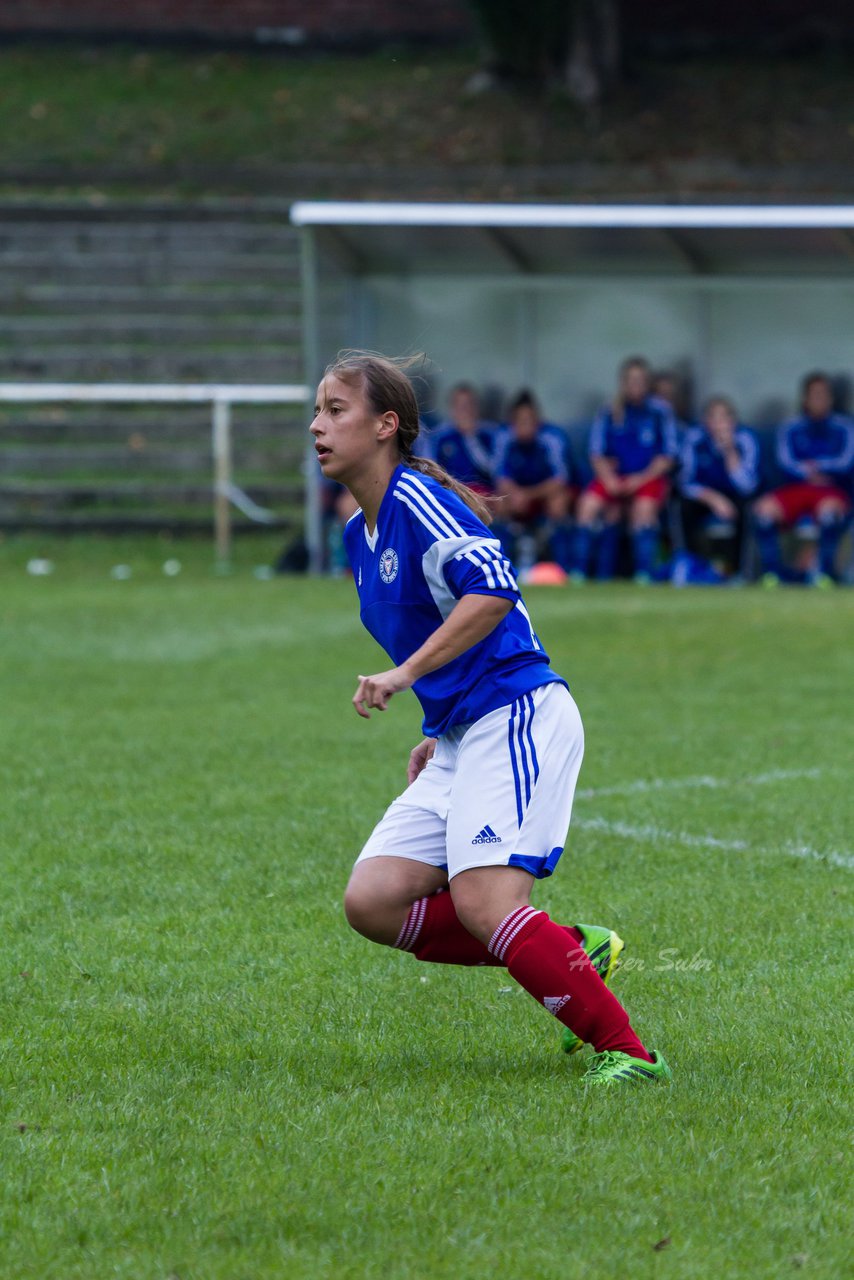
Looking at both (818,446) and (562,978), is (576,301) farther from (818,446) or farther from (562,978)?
(562,978)

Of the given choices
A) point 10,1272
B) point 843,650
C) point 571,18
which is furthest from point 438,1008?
point 571,18

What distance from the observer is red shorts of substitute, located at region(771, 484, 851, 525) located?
15734 mm

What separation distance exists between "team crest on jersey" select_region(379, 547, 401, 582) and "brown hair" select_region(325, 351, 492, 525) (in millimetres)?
210

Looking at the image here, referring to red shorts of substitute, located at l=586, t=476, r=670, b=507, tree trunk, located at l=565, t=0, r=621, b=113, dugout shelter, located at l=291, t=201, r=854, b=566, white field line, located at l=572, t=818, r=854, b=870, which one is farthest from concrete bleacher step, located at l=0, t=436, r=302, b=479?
white field line, located at l=572, t=818, r=854, b=870

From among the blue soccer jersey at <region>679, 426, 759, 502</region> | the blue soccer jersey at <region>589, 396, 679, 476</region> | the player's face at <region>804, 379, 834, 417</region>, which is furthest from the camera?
the blue soccer jersey at <region>589, 396, 679, 476</region>

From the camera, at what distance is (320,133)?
Result: 87.4ft

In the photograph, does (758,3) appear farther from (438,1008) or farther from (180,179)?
(438,1008)

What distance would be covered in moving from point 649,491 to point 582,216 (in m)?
2.45

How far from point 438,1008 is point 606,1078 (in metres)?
0.74

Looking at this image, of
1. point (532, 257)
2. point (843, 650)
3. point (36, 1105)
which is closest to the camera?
point (36, 1105)

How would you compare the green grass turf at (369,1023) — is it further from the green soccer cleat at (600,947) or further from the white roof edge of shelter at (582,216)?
the white roof edge of shelter at (582,216)

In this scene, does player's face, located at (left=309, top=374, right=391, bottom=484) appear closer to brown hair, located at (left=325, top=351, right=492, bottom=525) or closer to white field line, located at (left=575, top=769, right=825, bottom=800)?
brown hair, located at (left=325, top=351, right=492, bottom=525)

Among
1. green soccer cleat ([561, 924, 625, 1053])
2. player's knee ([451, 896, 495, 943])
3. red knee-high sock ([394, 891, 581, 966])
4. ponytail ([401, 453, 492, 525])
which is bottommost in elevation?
green soccer cleat ([561, 924, 625, 1053])

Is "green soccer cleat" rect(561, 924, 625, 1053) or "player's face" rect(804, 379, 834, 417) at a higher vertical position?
"player's face" rect(804, 379, 834, 417)
